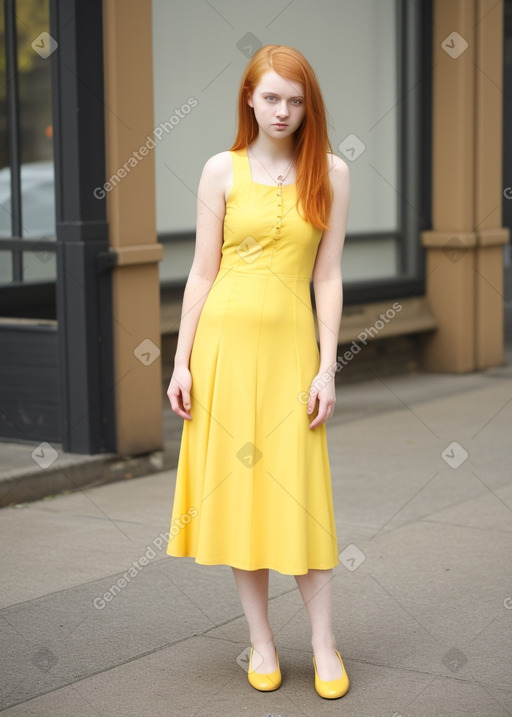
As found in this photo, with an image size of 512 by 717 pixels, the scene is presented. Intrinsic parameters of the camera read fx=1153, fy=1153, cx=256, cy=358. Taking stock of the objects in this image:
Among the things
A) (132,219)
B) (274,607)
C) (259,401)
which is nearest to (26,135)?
(132,219)

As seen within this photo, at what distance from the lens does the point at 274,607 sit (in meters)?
4.43

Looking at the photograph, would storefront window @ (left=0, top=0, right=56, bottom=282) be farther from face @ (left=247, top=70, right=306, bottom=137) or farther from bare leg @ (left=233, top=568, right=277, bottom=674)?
bare leg @ (left=233, top=568, right=277, bottom=674)

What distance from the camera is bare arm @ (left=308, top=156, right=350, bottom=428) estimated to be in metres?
3.54

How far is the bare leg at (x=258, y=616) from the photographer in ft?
12.0

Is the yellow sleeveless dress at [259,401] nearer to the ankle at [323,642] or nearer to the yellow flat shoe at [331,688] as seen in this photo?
the ankle at [323,642]

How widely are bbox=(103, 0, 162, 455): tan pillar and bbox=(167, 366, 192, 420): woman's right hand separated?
9.72 feet

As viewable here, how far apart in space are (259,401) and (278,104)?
Answer: 0.90 m

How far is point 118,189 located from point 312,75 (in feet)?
10.4

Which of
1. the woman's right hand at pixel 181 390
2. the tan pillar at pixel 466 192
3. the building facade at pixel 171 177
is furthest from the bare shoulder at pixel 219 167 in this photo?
the tan pillar at pixel 466 192

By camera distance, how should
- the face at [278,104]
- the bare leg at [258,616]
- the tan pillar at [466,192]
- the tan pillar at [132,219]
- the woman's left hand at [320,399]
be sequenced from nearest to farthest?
the face at [278,104]
the woman's left hand at [320,399]
the bare leg at [258,616]
the tan pillar at [132,219]
the tan pillar at [466,192]

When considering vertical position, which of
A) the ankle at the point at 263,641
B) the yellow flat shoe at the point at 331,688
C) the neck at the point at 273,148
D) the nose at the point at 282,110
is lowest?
the yellow flat shoe at the point at 331,688

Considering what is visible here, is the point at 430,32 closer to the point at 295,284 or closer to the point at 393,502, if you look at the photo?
the point at 393,502

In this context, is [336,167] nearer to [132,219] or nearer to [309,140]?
[309,140]

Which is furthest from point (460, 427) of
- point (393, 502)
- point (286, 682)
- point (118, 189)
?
point (286, 682)
